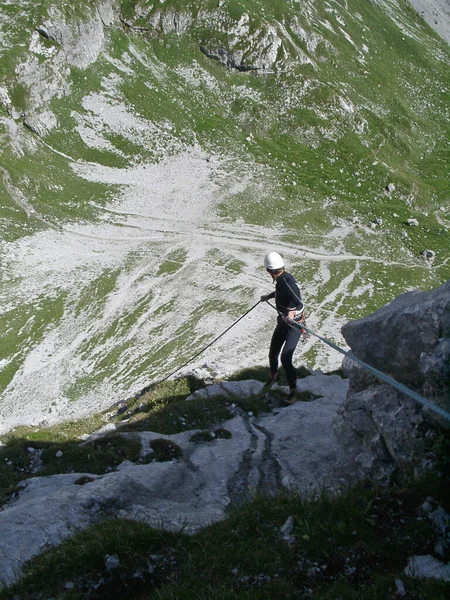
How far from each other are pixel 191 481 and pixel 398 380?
5633 mm

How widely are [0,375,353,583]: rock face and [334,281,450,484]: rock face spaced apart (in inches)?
39.4

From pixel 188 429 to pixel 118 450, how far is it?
9.82 ft

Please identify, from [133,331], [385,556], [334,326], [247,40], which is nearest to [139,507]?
[385,556]

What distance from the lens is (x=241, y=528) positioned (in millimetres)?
7645

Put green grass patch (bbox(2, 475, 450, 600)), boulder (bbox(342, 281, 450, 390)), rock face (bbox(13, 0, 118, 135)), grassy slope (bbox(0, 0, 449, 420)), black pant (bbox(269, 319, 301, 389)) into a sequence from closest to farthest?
green grass patch (bbox(2, 475, 450, 600)) → boulder (bbox(342, 281, 450, 390)) → black pant (bbox(269, 319, 301, 389)) → grassy slope (bbox(0, 0, 449, 420)) → rock face (bbox(13, 0, 118, 135))

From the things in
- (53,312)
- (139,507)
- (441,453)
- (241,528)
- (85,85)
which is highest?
(441,453)

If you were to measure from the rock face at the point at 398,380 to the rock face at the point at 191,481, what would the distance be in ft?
3.28

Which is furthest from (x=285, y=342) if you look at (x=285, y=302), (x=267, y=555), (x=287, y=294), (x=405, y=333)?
(x=267, y=555)

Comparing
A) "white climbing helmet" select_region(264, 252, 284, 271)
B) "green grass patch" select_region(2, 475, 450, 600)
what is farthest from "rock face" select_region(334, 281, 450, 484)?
"white climbing helmet" select_region(264, 252, 284, 271)

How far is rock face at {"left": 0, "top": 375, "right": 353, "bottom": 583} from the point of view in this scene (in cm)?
941

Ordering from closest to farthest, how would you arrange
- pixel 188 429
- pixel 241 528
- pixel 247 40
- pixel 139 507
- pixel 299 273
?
1. pixel 241 528
2. pixel 139 507
3. pixel 188 429
4. pixel 299 273
5. pixel 247 40

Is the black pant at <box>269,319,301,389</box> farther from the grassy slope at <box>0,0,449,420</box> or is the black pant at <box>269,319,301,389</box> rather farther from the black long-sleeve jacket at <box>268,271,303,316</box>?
the grassy slope at <box>0,0,449,420</box>

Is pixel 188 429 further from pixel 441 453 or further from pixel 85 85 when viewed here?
pixel 85 85

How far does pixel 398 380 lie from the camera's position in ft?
36.2
